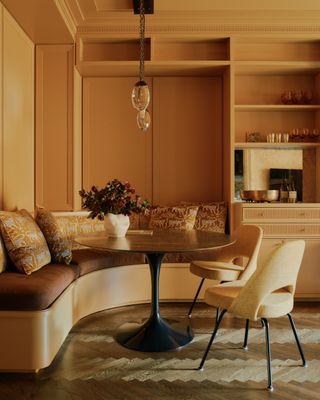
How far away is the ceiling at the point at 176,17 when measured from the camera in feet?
12.8

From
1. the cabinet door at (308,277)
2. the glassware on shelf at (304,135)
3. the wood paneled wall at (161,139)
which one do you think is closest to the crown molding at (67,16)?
the wood paneled wall at (161,139)

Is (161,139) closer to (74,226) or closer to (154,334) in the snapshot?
(74,226)

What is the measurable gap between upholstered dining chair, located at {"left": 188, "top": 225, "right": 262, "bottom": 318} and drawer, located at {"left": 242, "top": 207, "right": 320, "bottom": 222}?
2.01 feet

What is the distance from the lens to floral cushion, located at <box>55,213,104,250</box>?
384cm

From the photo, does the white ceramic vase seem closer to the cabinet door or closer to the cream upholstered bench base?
the cream upholstered bench base

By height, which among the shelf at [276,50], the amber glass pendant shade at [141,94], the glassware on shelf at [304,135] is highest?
the shelf at [276,50]

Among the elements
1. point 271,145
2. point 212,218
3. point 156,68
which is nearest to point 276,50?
point 271,145

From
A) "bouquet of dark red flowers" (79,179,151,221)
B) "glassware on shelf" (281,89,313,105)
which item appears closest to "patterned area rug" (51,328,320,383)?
"bouquet of dark red flowers" (79,179,151,221)

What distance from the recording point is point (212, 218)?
13.8 feet

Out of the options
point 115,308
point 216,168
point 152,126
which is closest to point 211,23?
point 152,126

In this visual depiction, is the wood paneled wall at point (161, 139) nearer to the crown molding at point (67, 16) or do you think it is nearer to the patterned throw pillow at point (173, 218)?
the patterned throw pillow at point (173, 218)

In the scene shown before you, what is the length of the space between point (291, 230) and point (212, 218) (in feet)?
2.60

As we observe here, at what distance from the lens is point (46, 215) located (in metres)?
3.30

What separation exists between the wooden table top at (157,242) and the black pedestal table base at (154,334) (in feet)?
0.56
